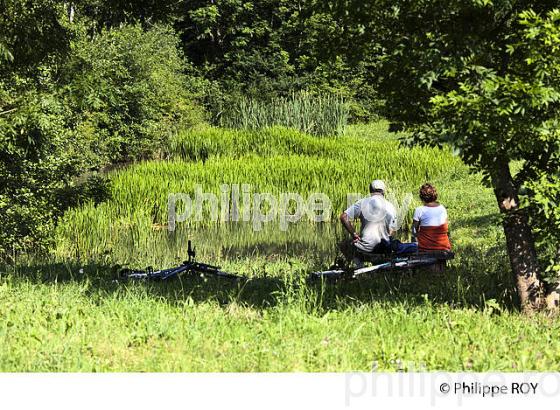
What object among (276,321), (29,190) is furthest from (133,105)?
(276,321)

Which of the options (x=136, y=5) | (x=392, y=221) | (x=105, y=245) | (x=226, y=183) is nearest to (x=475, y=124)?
(x=392, y=221)

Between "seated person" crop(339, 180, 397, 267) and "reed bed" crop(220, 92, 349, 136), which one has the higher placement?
"reed bed" crop(220, 92, 349, 136)

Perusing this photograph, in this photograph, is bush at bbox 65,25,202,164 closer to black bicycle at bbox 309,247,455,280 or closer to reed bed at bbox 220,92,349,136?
reed bed at bbox 220,92,349,136

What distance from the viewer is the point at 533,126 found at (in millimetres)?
5285

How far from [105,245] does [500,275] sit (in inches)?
363

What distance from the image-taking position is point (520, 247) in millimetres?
6172

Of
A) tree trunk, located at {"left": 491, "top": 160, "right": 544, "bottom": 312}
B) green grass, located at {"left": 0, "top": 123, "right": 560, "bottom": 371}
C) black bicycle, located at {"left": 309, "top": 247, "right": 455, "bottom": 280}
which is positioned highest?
tree trunk, located at {"left": 491, "top": 160, "right": 544, "bottom": 312}

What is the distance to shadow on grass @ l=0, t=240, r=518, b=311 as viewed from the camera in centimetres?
671

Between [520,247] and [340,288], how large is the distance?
Result: 2.05 metres

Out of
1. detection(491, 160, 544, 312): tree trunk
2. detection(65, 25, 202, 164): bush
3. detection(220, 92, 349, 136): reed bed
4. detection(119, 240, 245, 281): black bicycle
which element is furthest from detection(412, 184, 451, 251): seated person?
detection(220, 92, 349, 136): reed bed

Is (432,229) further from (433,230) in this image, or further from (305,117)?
(305,117)

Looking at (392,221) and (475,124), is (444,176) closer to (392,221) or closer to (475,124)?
(392,221)

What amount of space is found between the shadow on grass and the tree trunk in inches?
13.3

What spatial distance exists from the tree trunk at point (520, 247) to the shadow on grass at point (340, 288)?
0.34m
